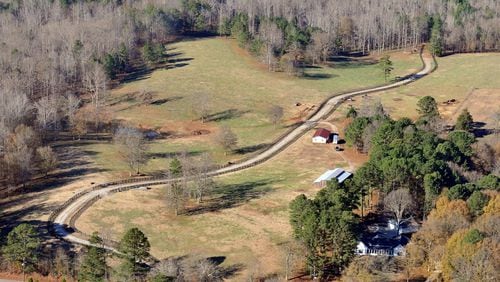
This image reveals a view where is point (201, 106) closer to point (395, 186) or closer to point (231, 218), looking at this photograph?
point (231, 218)

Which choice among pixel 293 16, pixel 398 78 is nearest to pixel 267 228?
pixel 398 78

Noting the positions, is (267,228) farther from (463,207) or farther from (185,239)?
(463,207)

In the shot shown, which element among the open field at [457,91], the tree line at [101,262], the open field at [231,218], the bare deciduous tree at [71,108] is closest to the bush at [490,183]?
the open field at [231,218]

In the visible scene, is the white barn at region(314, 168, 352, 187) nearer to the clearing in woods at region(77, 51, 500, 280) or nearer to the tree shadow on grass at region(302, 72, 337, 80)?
the clearing in woods at region(77, 51, 500, 280)

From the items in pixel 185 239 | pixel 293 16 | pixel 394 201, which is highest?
pixel 293 16

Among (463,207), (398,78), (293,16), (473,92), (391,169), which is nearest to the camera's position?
(463,207)

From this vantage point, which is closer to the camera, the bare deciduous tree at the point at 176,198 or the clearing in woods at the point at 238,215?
the clearing in woods at the point at 238,215

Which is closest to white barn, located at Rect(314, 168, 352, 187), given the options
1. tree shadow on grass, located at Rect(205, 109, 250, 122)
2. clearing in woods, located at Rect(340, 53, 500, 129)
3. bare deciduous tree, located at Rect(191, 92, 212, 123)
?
clearing in woods, located at Rect(340, 53, 500, 129)

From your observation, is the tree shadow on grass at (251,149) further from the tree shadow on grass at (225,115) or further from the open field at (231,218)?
the tree shadow on grass at (225,115)
